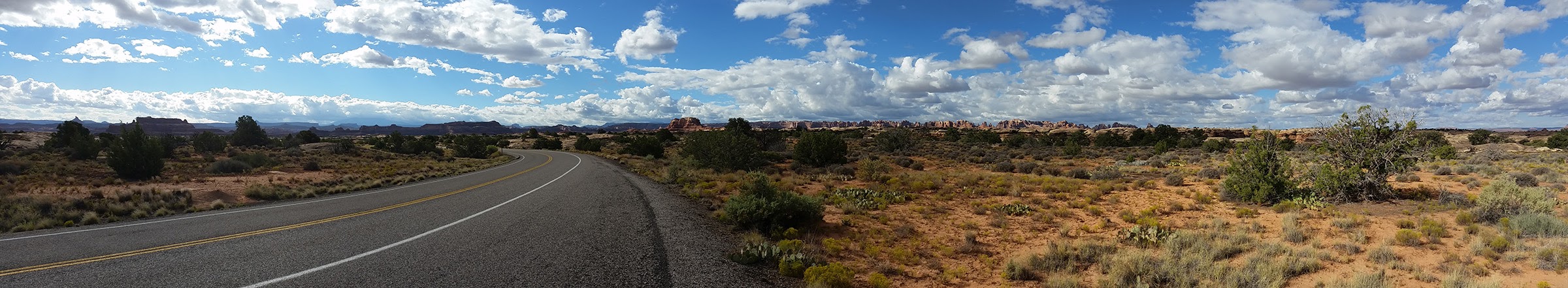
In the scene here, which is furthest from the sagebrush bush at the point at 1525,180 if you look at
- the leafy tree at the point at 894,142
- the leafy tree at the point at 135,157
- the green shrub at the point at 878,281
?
the leafy tree at the point at 135,157

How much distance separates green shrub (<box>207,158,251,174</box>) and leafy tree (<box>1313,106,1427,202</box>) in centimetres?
4676

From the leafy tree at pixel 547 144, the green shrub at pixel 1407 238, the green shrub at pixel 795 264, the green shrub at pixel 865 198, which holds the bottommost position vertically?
the leafy tree at pixel 547 144

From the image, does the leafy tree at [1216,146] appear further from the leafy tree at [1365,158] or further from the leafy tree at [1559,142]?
the leafy tree at [1365,158]

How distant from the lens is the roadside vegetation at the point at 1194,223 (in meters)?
8.16

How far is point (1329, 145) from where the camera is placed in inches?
569

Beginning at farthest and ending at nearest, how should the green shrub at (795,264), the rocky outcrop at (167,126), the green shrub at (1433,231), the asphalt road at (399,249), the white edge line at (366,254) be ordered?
the rocky outcrop at (167,126), the green shrub at (1433,231), the green shrub at (795,264), the asphalt road at (399,249), the white edge line at (366,254)

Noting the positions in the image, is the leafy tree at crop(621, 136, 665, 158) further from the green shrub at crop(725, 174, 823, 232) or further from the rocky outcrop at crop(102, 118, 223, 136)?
the rocky outcrop at crop(102, 118, 223, 136)

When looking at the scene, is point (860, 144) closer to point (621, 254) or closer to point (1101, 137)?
point (1101, 137)

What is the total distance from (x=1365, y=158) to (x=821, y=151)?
71.1 ft

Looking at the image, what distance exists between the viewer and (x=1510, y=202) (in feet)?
35.8

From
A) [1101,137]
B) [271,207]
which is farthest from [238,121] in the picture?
[1101,137]

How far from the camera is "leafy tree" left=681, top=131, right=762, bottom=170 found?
28672 mm

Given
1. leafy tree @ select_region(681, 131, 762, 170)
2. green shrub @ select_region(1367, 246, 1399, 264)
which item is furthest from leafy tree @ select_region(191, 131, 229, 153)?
green shrub @ select_region(1367, 246, 1399, 264)

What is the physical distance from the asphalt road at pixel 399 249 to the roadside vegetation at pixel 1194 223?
4.67ft
